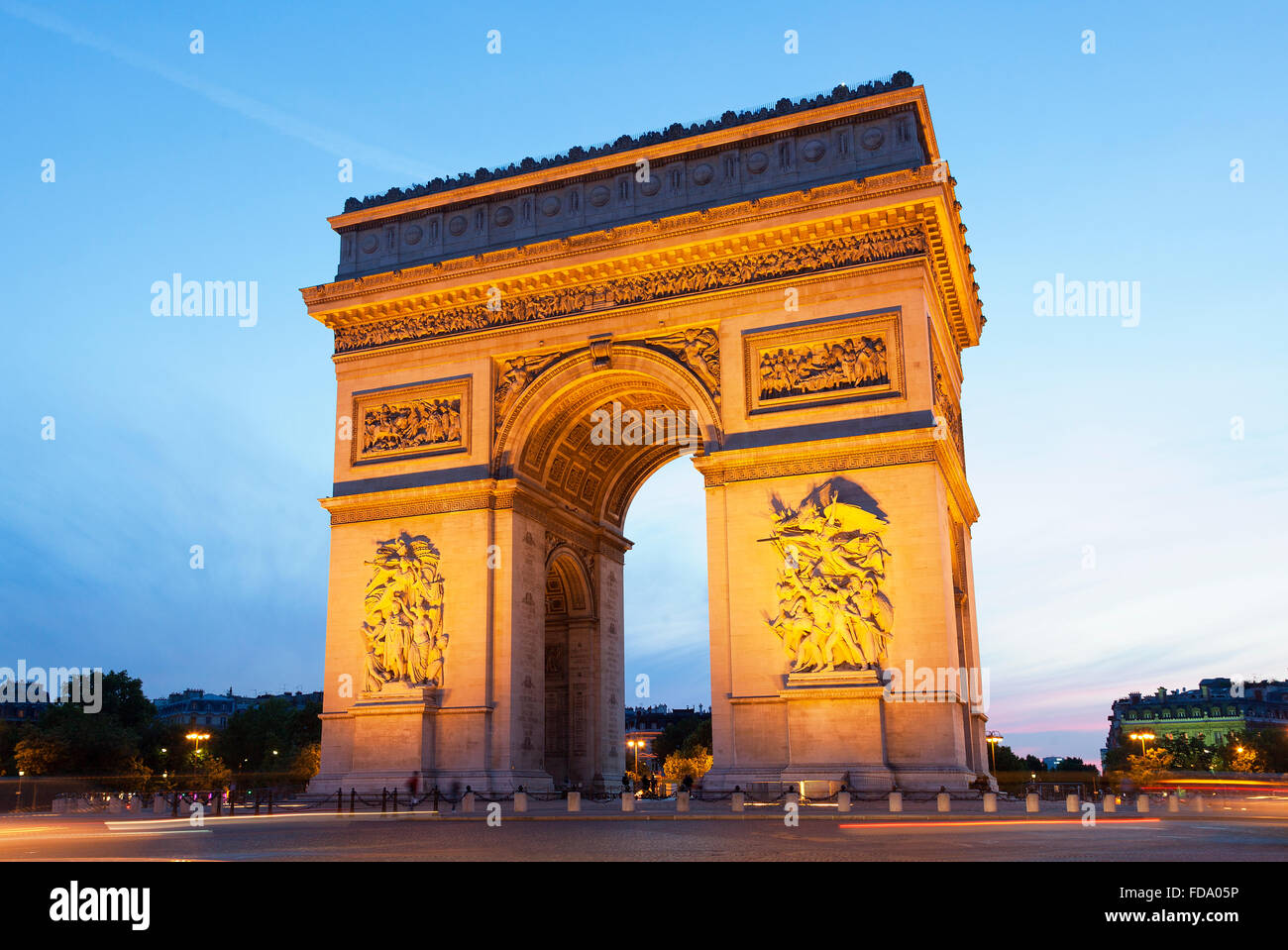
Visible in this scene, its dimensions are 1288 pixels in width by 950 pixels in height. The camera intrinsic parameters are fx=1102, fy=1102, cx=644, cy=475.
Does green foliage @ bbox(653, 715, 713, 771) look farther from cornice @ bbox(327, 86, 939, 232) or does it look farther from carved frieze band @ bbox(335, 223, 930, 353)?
cornice @ bbox(327, 86, 939, 232)

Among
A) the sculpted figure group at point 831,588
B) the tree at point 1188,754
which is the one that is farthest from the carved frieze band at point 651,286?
the tree at point 1188,754

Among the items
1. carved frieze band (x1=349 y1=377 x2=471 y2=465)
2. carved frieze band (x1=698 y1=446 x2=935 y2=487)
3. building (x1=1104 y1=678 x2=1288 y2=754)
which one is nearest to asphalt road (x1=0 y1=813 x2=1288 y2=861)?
carved frieze band (x1=698 y1=446 x2=935 y2=487)

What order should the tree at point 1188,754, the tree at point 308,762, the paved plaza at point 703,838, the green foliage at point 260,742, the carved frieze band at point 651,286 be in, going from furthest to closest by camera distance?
1. the tree at point 1188,754
2. the green foliage at point 260,742
3. the tree at point 308,762
4. the carved frieze band at point 651,286
5. the paved plaza at point 703,838

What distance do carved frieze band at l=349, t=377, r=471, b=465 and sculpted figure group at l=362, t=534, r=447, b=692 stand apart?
2648 mm

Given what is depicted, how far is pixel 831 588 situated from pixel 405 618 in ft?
36.3

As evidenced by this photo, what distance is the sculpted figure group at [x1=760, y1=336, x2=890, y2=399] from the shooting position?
2573 cm

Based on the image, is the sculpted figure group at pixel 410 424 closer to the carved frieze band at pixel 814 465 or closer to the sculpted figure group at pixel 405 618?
the sculpted figure group at pixel 405 618

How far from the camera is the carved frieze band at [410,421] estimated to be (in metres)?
29.8

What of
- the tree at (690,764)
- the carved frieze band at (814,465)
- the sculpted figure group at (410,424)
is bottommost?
the tree at (690,764)

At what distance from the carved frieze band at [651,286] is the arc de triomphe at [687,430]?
69mm

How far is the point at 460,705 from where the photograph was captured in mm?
Result: 27359

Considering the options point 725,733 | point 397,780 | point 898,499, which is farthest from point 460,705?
point 898,499
